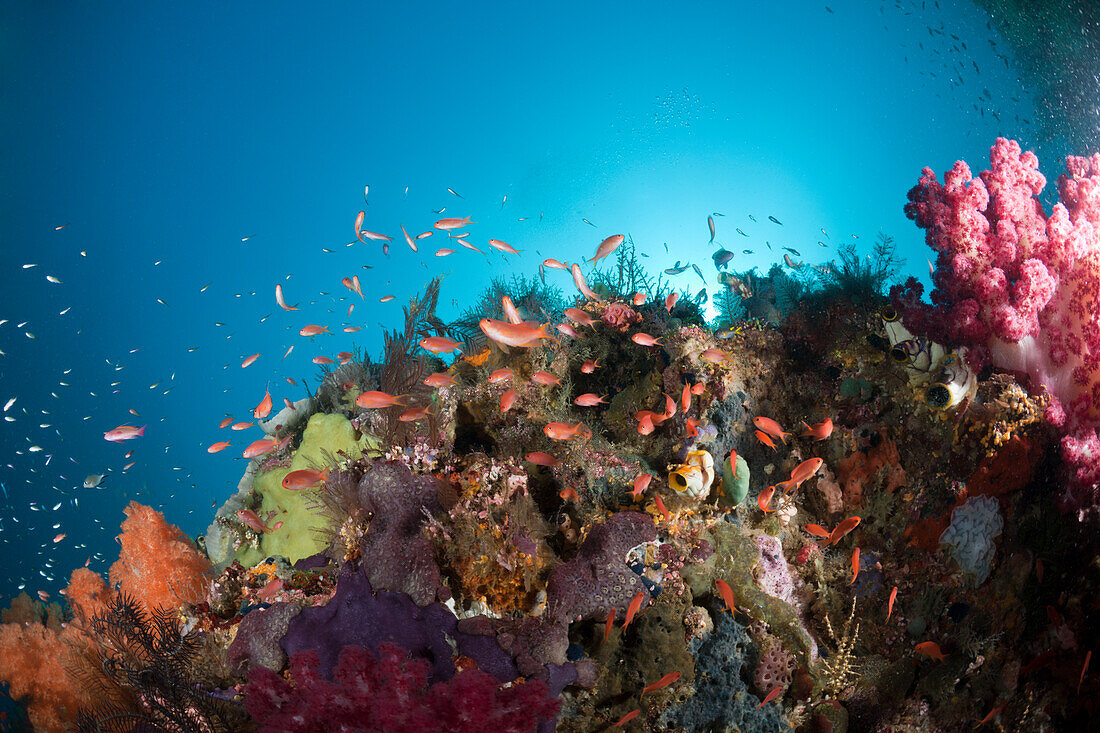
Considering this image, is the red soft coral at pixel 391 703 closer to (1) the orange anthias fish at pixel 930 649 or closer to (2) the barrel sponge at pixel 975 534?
(1) the orange anthias fish at pixel 930 649

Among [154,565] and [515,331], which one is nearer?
[515,331]

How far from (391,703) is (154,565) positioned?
22.3ft

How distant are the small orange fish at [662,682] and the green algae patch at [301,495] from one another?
4.14m

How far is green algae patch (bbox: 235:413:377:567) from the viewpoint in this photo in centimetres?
604

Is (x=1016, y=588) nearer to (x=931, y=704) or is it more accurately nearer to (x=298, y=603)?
(x=931, y=704)

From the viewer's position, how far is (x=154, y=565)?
6.73m

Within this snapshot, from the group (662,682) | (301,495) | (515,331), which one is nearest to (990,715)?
(662,682)

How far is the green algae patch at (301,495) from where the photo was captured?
6.04 meters

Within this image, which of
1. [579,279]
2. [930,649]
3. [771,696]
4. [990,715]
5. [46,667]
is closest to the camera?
[771,696]

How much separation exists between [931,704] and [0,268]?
274 feet

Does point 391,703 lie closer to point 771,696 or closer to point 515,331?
point 515,331

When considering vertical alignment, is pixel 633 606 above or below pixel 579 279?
below

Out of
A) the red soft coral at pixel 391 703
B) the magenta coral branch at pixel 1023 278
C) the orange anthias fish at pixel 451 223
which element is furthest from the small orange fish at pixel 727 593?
the orange anthias fish at pixel 451 223

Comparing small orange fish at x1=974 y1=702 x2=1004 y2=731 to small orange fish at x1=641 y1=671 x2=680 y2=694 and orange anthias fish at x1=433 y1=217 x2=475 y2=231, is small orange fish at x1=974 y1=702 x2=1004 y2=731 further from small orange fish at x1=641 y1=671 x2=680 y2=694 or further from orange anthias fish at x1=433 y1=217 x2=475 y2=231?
orange anthias fish at x1=433 y1=217 x2=475 y2=231
